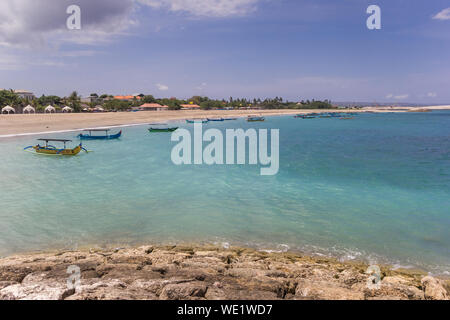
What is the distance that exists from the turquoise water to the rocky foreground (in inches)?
57.2

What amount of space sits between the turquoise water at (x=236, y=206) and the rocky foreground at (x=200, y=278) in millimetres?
1452

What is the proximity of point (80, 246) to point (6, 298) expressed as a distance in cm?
441

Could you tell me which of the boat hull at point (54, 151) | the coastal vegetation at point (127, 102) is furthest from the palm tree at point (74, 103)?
the boat hull at point (54, 151)

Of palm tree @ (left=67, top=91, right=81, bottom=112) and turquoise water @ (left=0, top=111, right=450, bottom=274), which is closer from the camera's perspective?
turquoise water @ (left=0, top=111, right=450, bottom=274)

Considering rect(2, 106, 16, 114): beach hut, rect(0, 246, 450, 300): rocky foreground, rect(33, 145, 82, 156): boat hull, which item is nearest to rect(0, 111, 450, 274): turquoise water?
rect(33, 145, 82, 156): boat hull

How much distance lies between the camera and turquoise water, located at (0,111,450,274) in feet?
33.1

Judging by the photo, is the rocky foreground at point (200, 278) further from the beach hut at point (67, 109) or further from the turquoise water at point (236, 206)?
the beach hut at point (67, 109)

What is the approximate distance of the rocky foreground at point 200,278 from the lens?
5.57 m

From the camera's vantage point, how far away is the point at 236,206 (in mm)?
13867

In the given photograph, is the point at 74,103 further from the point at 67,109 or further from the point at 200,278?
the point at 200,278

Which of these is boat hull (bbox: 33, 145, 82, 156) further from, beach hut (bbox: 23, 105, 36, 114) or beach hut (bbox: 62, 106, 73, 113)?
beach hut (bbox: 62, 106, 73, 113)

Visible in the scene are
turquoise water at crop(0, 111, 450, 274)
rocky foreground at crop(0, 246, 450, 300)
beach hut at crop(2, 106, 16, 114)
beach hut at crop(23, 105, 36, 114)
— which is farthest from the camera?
beach hut at crop(23, 105, 36, 114)

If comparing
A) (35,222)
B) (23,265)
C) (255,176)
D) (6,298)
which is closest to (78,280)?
(6,298)

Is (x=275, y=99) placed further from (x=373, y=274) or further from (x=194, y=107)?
(x=373, y=274)
